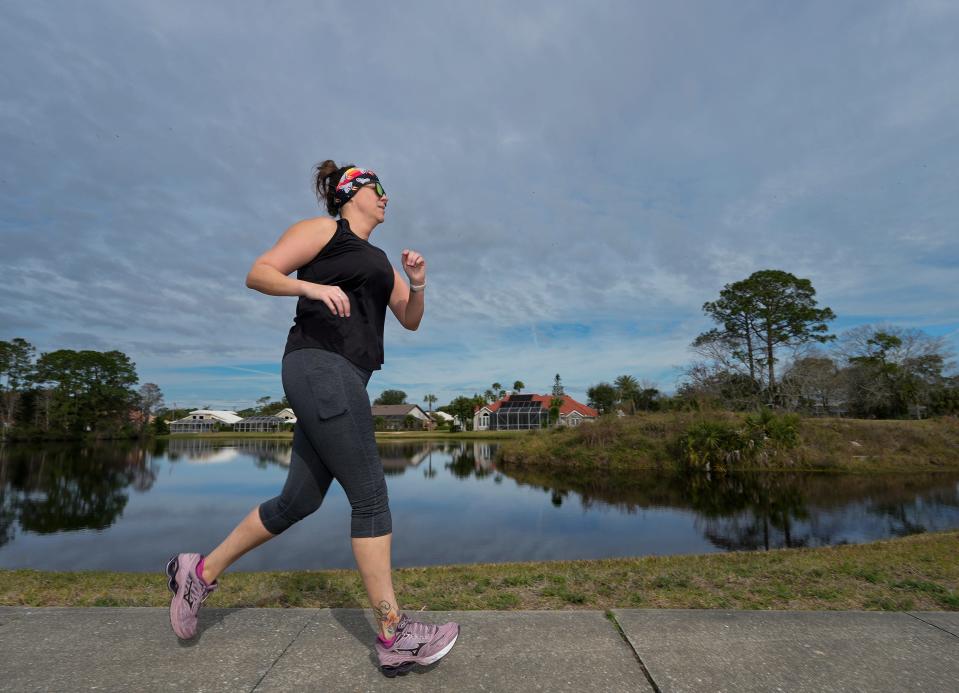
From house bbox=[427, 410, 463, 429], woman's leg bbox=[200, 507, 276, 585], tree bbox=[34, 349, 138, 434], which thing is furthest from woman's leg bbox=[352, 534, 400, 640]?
house bbox=[427, 410, 463, 429]

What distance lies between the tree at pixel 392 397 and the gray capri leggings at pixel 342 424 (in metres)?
123

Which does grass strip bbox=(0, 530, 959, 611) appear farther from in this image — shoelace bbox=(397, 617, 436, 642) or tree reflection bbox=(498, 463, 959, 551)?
tree reflection bbox=(498, 463, 959, 551)

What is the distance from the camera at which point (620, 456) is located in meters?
23.8

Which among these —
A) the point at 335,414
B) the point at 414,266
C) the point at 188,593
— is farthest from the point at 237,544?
the point at 414,266

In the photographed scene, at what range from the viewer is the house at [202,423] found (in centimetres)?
9912

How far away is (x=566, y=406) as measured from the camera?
7475 cm

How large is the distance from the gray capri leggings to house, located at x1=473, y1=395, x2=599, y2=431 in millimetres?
67325

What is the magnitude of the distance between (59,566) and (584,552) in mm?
7881

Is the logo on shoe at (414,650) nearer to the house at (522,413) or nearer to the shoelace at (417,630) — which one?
the shoelace at (417,630)

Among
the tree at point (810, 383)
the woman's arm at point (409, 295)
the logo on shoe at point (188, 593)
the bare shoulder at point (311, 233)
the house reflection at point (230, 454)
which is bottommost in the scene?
the house reflection at point (230, 454)

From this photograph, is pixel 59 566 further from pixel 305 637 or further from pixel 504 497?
pixel 504 497

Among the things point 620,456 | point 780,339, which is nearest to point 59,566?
point 620,456

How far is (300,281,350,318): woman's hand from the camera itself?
172cm

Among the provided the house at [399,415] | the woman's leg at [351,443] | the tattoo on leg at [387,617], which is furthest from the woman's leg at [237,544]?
the house at [399,415]
